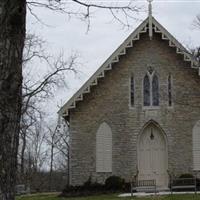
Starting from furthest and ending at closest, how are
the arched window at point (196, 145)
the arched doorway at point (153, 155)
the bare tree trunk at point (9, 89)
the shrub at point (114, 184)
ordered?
the arched doorway at point (153, 155), the arched window at point (196, 145), the shrub at point (114, 184), the bare tree trunk at point (9, 89)

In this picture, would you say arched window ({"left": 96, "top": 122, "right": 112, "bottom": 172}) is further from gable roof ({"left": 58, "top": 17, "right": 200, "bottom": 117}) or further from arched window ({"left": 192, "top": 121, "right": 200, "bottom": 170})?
arched window ({"left": 192, "top": 121, "right": 200, "bottom": 170})

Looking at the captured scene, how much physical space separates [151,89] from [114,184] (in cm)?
555

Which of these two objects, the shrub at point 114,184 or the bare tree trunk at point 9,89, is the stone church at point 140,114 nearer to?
the shrub at point 114,184

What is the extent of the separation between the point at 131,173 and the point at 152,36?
7311 mm

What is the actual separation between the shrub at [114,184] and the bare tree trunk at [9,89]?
74.3 ft

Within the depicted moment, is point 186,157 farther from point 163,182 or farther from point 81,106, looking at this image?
point 81,106

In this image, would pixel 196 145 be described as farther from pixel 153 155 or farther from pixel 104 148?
pixel 104 148

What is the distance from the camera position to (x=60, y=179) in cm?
6106

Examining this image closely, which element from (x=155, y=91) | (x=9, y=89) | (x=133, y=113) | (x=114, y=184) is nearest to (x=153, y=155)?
(x=133, y=113)

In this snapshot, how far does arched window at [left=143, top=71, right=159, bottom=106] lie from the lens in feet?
91.7

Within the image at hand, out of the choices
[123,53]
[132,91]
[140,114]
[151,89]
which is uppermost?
[123,53]

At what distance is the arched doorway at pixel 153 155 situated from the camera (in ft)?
89.5

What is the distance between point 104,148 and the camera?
27.3 metres

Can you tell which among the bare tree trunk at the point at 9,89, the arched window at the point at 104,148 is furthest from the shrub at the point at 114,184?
the bare tree trunk at the point at 9,89
